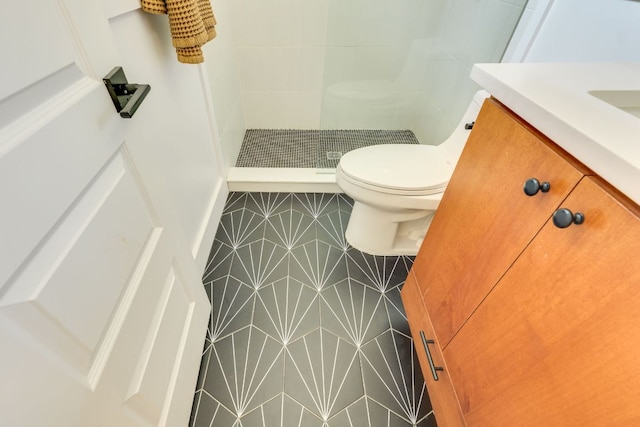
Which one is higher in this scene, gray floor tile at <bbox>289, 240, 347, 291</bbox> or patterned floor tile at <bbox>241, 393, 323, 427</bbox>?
gray floor tile at <bbox>289, 240, 347, 291</bbox>

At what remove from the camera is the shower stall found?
1.60m

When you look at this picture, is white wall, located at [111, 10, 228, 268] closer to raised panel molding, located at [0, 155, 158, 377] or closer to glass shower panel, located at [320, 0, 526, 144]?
raised panel molding, located at [0, 155, 158, 377]

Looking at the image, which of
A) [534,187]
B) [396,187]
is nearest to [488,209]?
[534,187]

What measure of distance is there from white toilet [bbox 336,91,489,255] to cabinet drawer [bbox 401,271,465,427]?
1.01ft

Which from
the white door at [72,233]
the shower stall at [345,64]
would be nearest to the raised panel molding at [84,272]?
the white door at [72,233]

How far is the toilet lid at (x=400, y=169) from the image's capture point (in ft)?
3.71

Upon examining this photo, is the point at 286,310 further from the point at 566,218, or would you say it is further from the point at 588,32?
the point at 588,32

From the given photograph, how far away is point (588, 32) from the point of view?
0.93 metres

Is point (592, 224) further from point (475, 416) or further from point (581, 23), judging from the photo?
point (581, 23)

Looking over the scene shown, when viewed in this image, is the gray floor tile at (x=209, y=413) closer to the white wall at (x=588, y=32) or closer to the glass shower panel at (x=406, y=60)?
the white wall at (x=588, y=32)

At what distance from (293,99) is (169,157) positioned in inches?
Answer: 50.9

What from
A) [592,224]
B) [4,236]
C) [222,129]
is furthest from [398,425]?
[222,129]

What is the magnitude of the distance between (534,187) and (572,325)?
0.22 meters

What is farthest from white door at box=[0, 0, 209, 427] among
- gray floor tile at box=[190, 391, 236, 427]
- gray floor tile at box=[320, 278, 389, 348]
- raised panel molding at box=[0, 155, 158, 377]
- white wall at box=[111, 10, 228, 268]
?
gray floor tile at box=[320, 278, 389, 348]
